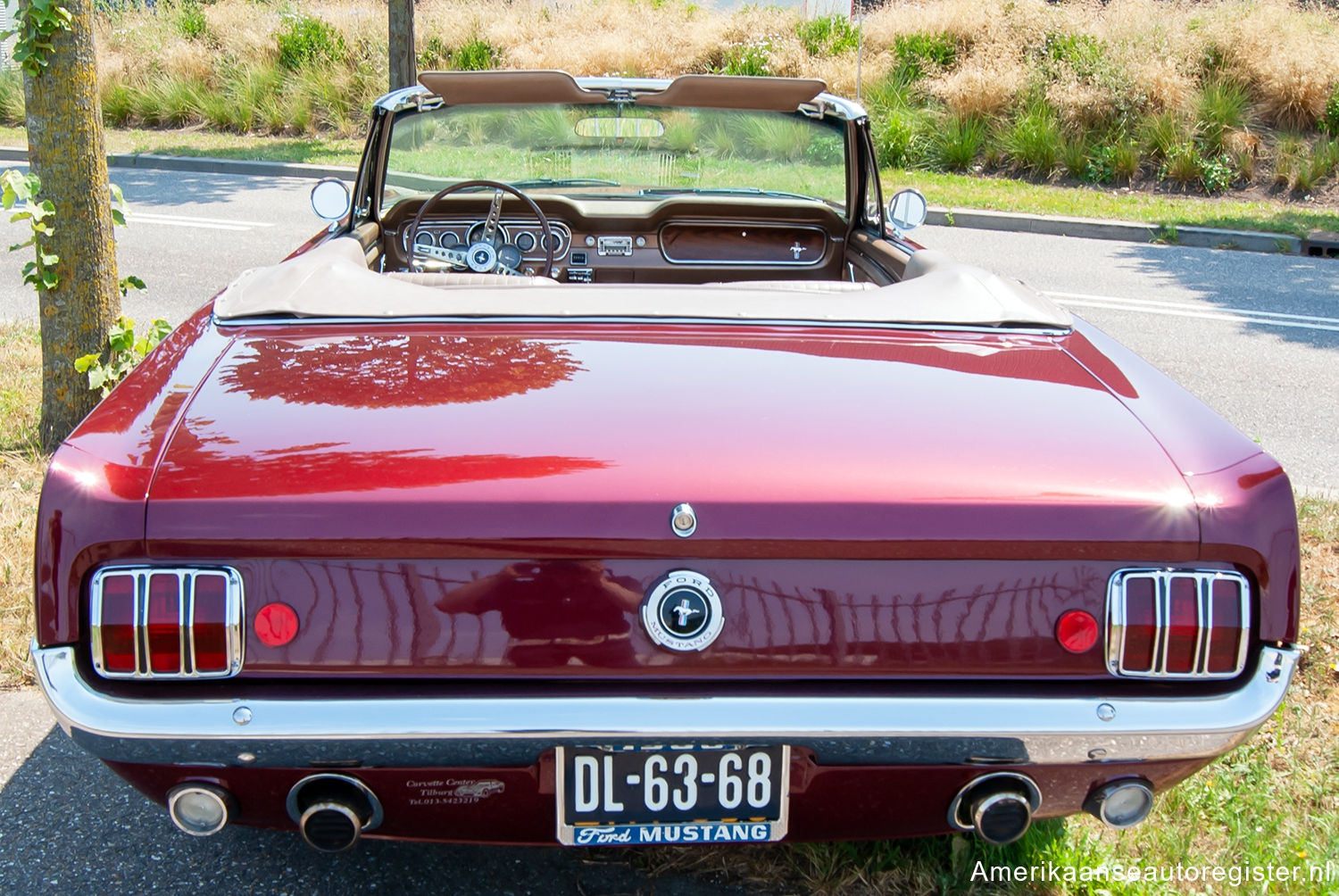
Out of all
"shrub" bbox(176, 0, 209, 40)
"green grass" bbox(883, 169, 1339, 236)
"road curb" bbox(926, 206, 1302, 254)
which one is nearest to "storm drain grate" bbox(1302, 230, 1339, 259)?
"road curb" bbox(926, 206, 1302, 254)

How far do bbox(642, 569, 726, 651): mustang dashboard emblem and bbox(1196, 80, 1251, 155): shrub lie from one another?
13173mm

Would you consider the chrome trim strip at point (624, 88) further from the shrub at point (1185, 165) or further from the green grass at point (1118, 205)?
the shrub at point (1185, 165)

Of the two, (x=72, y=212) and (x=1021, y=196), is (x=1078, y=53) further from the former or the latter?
(x=72, y=212)

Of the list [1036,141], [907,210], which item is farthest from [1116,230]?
[907,210]

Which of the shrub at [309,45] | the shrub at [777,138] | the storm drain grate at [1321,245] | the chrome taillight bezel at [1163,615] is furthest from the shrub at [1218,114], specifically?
the chrome taillight bezel at [1163,615]

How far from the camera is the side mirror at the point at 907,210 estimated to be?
361 cm

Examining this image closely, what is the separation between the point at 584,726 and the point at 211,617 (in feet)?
1.91

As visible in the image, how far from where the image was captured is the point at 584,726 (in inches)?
67.2

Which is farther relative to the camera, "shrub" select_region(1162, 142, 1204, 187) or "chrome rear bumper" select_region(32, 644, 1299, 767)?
"shrub" select_region(1162, 142, 1204, 187)

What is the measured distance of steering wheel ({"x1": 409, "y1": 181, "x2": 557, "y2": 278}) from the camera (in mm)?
3586

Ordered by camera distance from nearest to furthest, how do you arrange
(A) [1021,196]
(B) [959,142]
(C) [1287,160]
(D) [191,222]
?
(D) [191,222]
(A) [1021,196]
(C) [1287,160]
(B) [959,142]

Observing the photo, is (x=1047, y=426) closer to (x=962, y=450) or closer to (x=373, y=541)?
(x=962, y=450)

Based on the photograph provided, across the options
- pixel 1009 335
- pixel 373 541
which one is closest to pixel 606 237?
pixel 1009 335

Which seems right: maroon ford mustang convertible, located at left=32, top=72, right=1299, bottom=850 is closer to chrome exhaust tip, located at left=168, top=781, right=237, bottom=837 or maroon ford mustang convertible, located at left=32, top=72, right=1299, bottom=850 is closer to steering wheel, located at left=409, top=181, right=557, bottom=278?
chrome exhaust tip, located at left=168, top=781, right=237, bottom=837
